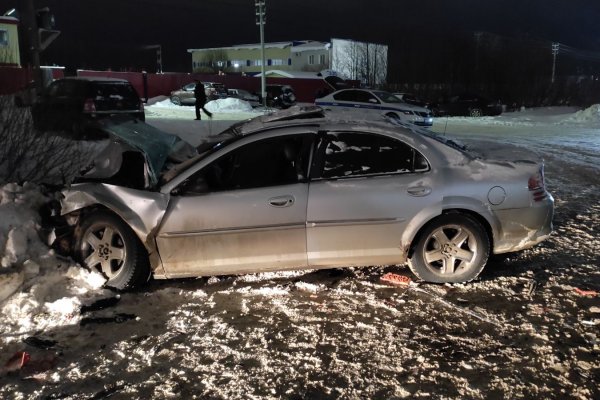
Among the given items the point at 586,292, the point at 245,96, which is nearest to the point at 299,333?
the point at 586,292

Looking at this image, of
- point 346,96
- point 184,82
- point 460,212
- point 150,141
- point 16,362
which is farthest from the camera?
point 184,82

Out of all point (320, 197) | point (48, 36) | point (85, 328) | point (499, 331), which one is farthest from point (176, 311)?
point (48, 36)

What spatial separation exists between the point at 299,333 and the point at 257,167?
1595 millimetres

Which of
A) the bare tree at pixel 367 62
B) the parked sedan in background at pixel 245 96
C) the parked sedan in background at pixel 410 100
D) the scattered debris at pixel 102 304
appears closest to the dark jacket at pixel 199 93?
the parked sedan in background at pixel 410 100

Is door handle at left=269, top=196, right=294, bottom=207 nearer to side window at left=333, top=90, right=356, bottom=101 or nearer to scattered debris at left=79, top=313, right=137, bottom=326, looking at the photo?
scattered debris at left=79, top=313, right=137, bottom=326

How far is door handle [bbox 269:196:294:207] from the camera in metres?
4.71

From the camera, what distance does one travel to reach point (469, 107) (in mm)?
29891

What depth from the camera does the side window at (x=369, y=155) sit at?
4914mm

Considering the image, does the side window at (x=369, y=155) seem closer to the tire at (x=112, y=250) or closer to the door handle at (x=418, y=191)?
the door handle at (x=418, y=191)

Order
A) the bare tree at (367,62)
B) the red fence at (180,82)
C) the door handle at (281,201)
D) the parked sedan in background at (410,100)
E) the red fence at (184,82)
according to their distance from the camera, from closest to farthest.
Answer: the door handle at (281,201), the parked sedan in background at (410,100), the red fence at (180,82), the red fence at (184,82), the bare tree at (367,62)

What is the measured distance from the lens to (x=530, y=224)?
16.5 ft

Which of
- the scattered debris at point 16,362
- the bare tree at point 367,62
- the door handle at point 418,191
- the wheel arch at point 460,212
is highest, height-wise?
the bare tree at point 367,62

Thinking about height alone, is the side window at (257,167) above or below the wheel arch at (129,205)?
above

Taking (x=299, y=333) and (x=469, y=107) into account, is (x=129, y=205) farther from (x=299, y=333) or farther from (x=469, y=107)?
(x=469, y=107)
